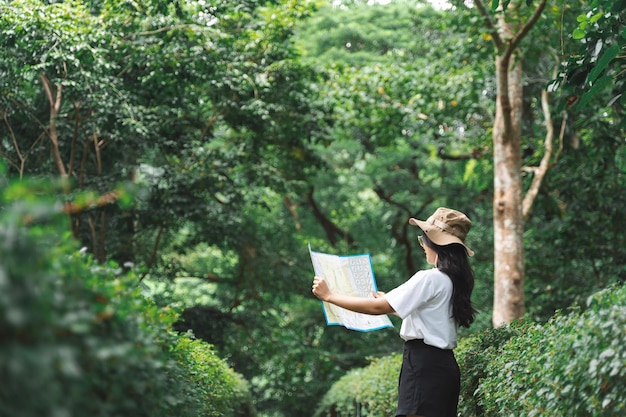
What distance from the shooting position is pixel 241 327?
14688 millimetres

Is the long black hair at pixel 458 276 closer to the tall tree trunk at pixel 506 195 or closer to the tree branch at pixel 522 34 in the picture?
the tree branch at pixel 522 34

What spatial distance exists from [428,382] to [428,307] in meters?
0.38

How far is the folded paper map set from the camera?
4.24 metres

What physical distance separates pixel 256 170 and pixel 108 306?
964 cm

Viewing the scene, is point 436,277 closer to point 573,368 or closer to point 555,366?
point 555,366

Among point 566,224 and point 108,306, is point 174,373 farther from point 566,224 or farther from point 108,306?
point 566,224

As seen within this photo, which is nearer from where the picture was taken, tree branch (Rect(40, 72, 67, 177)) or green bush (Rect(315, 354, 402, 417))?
green bush (Rect(315, 354, 402, 417))

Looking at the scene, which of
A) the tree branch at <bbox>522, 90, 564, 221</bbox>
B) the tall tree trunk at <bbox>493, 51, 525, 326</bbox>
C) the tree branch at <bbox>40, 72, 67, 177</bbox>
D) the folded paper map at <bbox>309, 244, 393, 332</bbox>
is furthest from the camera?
the tree branch at <bbox>522, 90, 564, 221</bbox>

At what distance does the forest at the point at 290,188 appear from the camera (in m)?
2.18

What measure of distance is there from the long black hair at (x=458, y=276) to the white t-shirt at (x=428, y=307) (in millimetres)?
39

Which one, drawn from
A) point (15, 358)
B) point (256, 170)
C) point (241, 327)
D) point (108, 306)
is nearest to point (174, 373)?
point (108, 306)

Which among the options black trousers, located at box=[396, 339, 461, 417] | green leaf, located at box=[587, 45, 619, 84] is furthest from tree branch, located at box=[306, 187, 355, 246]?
black trousers, located at box=[396, 339, 461, 417]

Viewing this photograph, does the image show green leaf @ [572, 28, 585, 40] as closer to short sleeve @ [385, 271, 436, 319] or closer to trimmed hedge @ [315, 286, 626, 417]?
trimmed hedge @ [315, 286, 626, 417]

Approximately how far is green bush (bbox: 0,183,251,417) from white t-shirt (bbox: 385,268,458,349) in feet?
5.08
